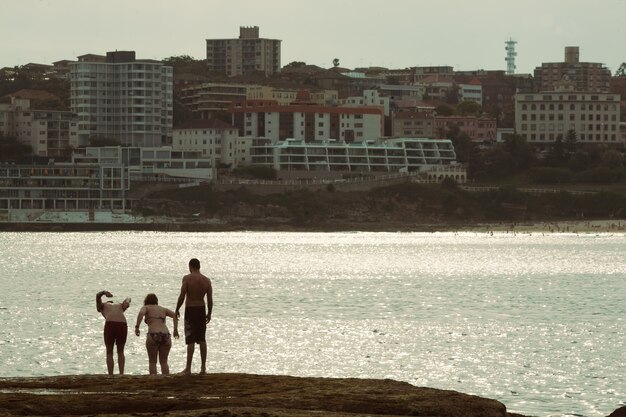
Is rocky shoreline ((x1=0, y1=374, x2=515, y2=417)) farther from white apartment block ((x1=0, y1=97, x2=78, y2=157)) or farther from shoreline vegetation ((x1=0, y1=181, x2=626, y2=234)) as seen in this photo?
white apartment block ((x1=0, y1=97, x2=78, y2=157))

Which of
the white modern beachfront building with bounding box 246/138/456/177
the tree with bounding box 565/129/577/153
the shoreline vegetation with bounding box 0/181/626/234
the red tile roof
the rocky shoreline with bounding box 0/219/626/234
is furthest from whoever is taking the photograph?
the tree with bounding box 565/129/577/153

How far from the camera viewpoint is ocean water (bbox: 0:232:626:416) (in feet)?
138

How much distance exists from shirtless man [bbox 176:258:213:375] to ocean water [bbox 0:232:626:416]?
9.97m

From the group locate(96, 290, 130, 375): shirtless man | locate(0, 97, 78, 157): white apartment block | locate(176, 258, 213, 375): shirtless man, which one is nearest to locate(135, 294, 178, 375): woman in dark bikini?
locate(176, 258, 213, 375): shirtless man

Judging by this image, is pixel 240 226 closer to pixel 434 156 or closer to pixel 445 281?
pixel 434 156

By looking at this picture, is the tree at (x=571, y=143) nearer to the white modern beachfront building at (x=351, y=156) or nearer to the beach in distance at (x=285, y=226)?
the white modern beachfront building at (x=351, y=156)

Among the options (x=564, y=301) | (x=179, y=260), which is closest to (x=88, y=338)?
(x=564, y=301)

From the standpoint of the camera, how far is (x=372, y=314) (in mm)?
64938

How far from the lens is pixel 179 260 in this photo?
118 meters

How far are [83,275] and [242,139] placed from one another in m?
97.3

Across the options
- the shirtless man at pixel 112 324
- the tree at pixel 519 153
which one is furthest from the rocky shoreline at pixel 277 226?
the shirtless man at pixel 112 324

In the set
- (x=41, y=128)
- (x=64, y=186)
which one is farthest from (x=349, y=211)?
(x=41, y=128)

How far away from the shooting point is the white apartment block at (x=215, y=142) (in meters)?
190

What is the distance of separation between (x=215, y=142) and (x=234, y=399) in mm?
167396
